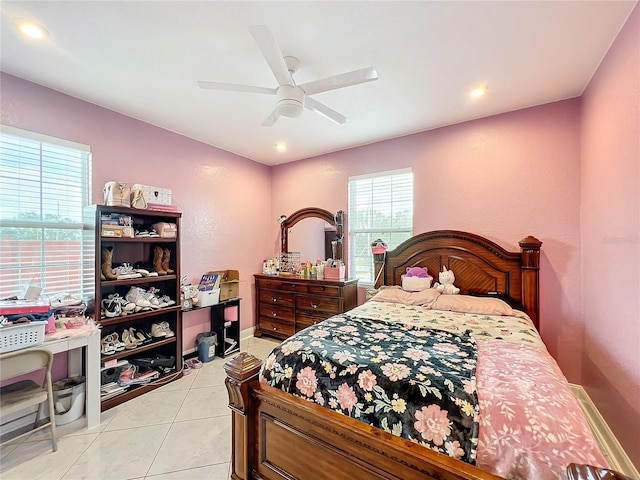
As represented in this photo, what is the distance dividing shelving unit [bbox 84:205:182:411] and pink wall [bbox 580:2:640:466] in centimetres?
360

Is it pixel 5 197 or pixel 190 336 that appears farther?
pixel 190 336

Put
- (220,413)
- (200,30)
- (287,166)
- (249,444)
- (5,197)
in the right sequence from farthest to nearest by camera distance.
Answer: (287,166)
(220,413)
(5,197)
(200,30)
(249,444)

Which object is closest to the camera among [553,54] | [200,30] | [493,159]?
[200,30]

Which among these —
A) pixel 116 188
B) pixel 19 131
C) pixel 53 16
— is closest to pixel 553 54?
pixel 53 16

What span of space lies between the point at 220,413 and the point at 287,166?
344cm

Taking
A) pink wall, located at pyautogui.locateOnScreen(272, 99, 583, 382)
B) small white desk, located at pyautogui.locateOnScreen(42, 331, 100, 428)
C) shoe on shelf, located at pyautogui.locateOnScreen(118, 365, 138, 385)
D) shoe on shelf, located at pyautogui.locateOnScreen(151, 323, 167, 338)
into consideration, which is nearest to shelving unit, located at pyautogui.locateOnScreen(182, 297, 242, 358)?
shoe on shelf, located at pyautogui.locateOnScreen(151, 323, 167, 338)

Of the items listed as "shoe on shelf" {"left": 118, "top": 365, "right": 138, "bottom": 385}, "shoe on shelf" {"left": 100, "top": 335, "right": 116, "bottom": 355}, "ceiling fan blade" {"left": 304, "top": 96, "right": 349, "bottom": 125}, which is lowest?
"shoe on shelf" {"left": 118, "top": 365, "right": 138, "bottom": 385}

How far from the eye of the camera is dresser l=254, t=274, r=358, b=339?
135 inches

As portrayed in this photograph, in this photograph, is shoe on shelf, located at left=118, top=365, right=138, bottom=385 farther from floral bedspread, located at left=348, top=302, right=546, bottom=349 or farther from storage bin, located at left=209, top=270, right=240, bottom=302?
floral bedspread, located at left=348, top=302, right=546, bottom=349

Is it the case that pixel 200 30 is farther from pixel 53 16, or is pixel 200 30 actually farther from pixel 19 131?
pixel 19 131

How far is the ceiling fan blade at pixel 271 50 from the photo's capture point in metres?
1.31

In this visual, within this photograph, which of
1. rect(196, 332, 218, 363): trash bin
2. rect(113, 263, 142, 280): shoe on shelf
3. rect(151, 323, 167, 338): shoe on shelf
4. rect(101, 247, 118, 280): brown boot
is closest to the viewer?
rect(101, 247, 118, 280): brown boot

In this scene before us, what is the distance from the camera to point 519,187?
8.93 ft

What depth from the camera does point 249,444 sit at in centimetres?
153
